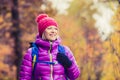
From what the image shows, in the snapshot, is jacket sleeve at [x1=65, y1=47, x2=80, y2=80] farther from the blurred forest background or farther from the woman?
the blurred forest background

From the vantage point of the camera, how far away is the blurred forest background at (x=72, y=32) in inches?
594

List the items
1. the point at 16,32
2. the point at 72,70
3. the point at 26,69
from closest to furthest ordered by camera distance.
A: the point at 26,69 → the point at 72,70 → the point at 16,32

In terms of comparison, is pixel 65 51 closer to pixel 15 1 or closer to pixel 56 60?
pixel 56 60

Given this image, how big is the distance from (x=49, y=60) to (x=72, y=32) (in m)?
26.9

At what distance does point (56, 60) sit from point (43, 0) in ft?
48.5

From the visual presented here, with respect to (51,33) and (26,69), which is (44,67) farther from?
(51,33)

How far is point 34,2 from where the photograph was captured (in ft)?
75.0

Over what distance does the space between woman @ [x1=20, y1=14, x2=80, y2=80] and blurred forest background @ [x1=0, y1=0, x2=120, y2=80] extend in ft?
13.8

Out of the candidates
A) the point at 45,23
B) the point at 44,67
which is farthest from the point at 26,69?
the point at 45,23

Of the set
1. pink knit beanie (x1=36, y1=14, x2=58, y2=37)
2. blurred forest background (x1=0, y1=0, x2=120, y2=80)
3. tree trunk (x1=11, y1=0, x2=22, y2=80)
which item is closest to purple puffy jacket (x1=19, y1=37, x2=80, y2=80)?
pink knit beanie (x1=36, y1=14, x2=58, y2=37)

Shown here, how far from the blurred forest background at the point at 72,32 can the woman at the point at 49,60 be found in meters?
4.21

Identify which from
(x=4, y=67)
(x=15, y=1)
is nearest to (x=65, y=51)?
(x=15, y=1)

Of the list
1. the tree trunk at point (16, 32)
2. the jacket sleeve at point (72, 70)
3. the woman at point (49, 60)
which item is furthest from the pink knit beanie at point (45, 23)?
the tree trunk at point (16, 32)

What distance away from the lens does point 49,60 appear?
8609 mm
